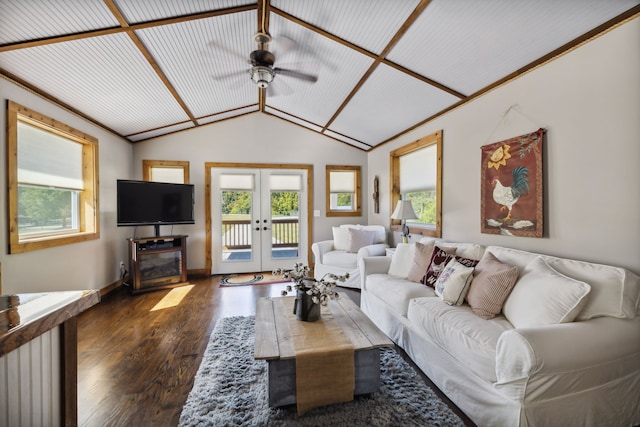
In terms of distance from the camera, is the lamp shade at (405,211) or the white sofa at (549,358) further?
the lamp shade at (405,211)

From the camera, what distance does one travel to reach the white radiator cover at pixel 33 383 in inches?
30.0

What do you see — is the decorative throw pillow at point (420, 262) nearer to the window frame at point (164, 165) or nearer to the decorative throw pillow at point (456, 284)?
the decorative throw pillow at point (456, 284)

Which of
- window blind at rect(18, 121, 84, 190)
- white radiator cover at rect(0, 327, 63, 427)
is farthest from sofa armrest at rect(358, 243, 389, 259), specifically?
window blind at rect(18, 121, 84, 190)

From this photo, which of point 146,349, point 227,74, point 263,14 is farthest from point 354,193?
point 146,349

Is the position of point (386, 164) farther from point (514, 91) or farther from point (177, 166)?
point (177, 166)

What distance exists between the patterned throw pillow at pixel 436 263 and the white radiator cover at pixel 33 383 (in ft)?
8.32

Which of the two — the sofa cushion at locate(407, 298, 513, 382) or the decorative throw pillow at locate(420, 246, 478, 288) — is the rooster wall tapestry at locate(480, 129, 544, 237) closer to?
the decorative throw pillow at locate(420, 246, 478, 288)

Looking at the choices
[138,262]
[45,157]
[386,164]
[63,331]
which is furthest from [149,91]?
[386,164]

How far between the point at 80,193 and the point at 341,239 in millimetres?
3879

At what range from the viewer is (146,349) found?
2.47 metres

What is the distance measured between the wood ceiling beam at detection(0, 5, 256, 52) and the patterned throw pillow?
9.47 ft

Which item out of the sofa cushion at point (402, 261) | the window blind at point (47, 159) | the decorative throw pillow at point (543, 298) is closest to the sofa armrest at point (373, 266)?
the sofa cushion at point (402, 261)

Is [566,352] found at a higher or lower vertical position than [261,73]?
lower

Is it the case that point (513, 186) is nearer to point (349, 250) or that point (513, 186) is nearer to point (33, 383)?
point (349, 250)
